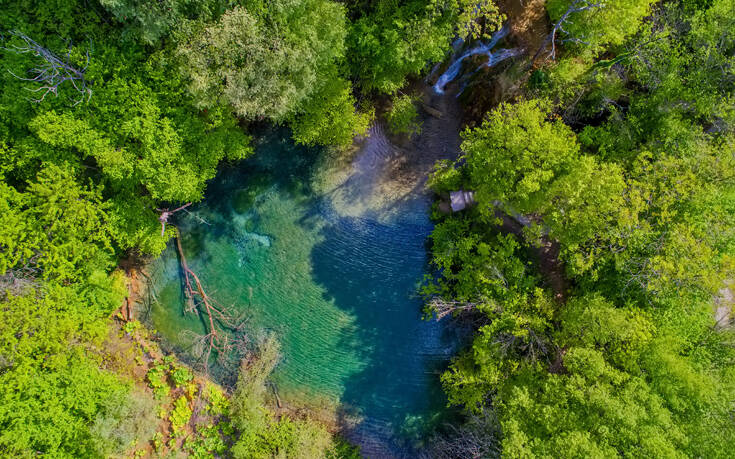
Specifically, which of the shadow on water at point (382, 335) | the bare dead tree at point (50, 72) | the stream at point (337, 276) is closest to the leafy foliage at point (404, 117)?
the stream at point (337, 276)

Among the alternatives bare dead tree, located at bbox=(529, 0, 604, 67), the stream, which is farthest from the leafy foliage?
bare dead tree, located at bbox=(529, 0, 604, 67)

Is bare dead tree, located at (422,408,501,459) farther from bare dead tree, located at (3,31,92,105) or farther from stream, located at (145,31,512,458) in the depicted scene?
bare dead tree, located at (3,31,92,105)

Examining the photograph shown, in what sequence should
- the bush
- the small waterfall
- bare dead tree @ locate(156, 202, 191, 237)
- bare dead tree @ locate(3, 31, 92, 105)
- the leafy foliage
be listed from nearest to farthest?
bare dead tree @ locate(3, 31, 92, 105), the bush, the small waterfall, bare dead tree @ locate(156, 202, 191, 237), the leafy foliage

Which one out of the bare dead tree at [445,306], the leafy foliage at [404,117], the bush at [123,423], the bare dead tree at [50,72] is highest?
the leafy foliage at [404,117]

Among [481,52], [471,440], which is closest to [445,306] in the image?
[471,440]

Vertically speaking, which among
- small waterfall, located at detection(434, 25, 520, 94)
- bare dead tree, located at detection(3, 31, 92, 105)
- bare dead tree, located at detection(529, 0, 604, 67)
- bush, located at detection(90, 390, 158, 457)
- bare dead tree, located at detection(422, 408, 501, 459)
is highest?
bare dead tree, located at detection(529, 0, 604, 67)

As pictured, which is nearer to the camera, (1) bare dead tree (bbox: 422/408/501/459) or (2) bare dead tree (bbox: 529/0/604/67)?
(2) bare dead tree (bbox: 529/0/604/67)

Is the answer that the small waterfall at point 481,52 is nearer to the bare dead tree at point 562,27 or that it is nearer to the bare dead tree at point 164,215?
the bare dead tree at point 562,27
